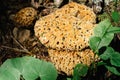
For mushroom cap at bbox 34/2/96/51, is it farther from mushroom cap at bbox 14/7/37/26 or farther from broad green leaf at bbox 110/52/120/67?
broad green leaf at bbox 110/52/120/67

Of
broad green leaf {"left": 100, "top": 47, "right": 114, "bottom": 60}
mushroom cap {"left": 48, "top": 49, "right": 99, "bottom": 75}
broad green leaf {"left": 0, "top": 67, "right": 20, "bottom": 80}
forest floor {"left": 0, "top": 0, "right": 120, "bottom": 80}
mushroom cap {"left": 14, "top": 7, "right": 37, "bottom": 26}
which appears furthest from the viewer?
mushroom cap {"left": 14, "top": 7, "right": 37, "bottom": 26}

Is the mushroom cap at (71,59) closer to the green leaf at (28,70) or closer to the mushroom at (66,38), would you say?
the mushroom at (66,38)

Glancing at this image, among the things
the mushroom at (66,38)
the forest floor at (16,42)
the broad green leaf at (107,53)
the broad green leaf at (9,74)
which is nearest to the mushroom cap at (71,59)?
the mushroom at (66,38)

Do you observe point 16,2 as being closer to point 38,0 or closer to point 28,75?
point 38,0

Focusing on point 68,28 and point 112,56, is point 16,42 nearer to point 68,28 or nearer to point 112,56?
point 68,28

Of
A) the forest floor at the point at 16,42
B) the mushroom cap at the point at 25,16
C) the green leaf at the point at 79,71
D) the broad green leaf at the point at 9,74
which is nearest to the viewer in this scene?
the broad green leaf at the point at 9,74

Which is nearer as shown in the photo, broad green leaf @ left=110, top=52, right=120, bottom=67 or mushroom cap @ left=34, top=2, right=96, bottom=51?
broad green leaf @ left=110, top=52, right=120, bottom=67

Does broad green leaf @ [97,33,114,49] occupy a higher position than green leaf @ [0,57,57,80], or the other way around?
broad green leaf @ [97,33,114,49]

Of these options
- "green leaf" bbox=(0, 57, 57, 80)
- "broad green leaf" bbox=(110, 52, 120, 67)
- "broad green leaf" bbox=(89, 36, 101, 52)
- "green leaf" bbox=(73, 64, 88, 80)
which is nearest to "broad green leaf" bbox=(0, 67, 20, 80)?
"green leaf" bbox=(0, 57, 57, 80)
